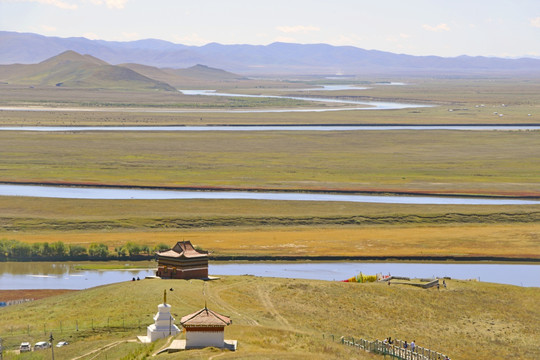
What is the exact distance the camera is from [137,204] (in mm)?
91250

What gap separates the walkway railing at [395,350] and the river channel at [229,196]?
2028 inches

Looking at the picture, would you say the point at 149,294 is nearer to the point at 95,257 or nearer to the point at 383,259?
the point at 95,257

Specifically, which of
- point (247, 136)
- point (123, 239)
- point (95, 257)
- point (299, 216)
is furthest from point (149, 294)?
point (247, 136)

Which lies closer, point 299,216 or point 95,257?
point 95,257

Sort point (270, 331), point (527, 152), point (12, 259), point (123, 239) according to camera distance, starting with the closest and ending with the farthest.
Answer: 1. point (270, 331)
2. point (12, 259)
3. point (123, 239)
4. point (527, 152)

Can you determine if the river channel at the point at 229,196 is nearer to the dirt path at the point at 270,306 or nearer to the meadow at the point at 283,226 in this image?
the meadow at the point at 283,226

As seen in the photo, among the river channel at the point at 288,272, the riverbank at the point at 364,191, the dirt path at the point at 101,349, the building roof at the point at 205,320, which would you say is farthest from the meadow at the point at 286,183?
the building roof at the point at 205,320

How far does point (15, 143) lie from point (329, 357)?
115m

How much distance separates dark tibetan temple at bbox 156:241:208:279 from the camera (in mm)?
57031

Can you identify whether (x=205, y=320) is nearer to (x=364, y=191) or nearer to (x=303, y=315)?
(x=303, y=315)

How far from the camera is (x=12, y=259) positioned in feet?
233

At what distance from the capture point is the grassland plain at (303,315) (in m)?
41.8

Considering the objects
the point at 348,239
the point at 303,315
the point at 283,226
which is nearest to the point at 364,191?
the point at 283,226

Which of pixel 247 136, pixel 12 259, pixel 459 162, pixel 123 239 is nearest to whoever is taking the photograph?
pixel 12 259
